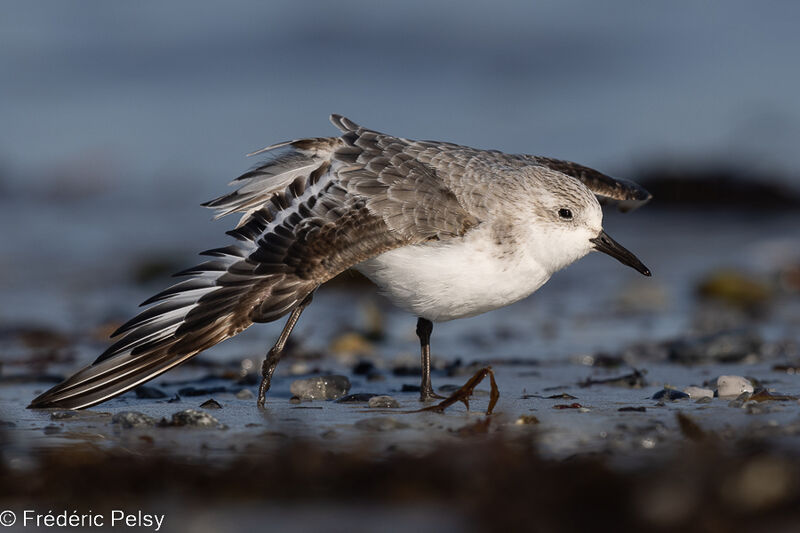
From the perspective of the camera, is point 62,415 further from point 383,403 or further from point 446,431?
point 446,431

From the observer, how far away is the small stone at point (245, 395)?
22.3 ft

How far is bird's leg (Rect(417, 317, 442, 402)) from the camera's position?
667 centimetres

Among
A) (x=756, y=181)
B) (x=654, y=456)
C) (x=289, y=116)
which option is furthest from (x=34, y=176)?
(x=654, y=456)

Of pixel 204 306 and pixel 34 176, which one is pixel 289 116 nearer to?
pixel 34 176

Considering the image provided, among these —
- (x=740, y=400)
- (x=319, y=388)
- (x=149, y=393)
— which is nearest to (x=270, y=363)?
(x=319, y=388)

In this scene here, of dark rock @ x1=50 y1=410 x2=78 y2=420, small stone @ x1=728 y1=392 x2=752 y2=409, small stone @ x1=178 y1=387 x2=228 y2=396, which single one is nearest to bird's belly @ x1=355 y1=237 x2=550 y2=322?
small stone @ x1=728 y1=392 x2=752 y2=409

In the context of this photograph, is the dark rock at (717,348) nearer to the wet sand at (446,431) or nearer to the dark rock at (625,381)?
the wet sand at (446,431)

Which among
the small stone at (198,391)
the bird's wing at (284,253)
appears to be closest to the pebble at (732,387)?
the bird's wing at (284,253)

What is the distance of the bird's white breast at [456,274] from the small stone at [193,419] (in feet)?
4.62

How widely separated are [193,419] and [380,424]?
1.04 m

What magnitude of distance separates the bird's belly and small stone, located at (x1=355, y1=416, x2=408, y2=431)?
995mm

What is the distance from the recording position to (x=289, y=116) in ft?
66.4

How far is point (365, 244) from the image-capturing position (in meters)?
5.99

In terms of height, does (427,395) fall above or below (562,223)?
below
